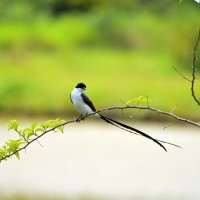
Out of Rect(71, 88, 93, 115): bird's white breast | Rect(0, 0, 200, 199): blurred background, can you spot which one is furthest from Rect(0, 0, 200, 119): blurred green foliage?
Rect(71, 88, 93, 115): bird's white breast

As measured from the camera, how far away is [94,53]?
106 inches

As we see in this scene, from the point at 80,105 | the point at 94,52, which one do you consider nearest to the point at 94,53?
the point at 94,52

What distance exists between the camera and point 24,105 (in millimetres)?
2455

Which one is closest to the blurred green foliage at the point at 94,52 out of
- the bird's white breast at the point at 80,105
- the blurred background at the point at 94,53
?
the blurred background at the point at 94,53

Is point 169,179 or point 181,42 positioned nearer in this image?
point 169,179

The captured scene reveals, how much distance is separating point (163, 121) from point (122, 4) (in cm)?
79

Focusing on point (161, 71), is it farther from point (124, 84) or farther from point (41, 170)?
point (41, 170)

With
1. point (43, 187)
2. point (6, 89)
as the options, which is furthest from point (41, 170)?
point (6, 89)

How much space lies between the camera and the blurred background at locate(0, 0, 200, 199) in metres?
2.46

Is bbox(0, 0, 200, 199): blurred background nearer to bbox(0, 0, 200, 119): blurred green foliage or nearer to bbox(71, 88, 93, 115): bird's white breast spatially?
bbox(0, 0, 200, 119): blurred green foliage

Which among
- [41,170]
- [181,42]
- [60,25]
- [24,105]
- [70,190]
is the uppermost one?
[60,25]

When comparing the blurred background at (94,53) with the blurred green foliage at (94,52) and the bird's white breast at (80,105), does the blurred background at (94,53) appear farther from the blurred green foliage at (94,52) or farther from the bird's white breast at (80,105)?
the bird's white breast at (80,105)

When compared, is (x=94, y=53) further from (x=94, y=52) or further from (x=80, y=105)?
(x=80, y=105)

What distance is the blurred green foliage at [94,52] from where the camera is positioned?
2.46 meters
